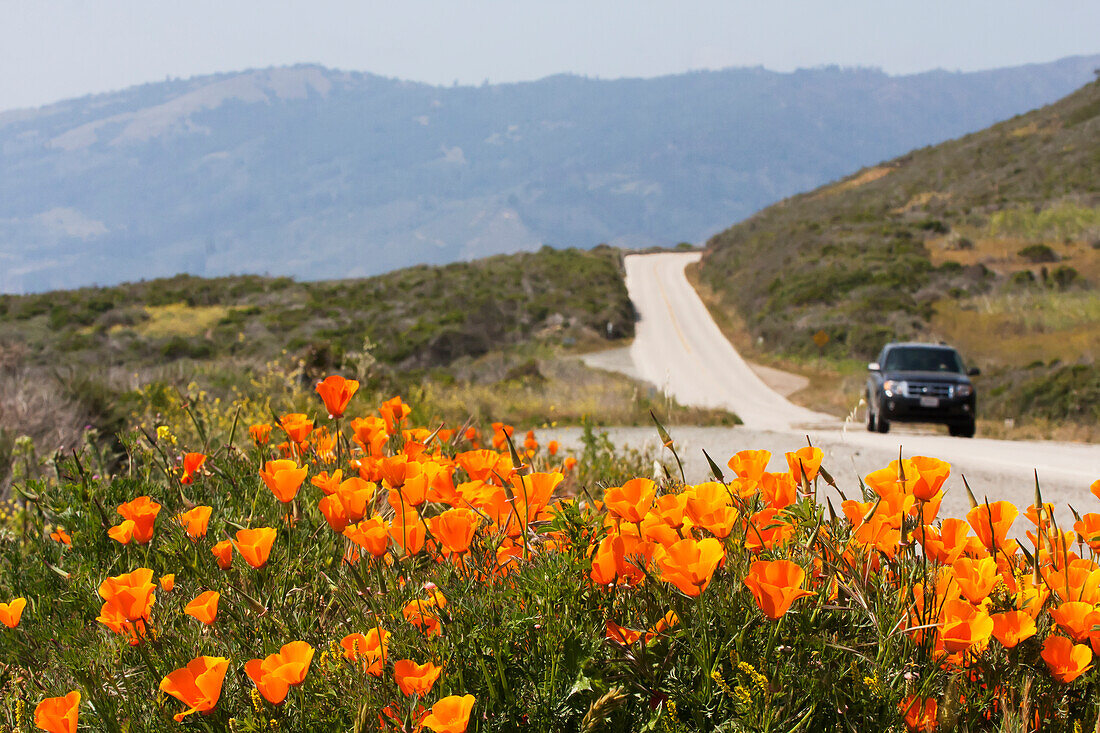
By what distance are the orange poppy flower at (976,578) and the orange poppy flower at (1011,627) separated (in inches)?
3.1

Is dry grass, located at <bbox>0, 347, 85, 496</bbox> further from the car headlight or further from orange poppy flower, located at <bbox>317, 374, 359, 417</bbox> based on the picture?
the car headlight

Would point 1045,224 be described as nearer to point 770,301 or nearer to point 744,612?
point 770,301

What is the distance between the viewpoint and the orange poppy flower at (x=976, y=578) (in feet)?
4.11

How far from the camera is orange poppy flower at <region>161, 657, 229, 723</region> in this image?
3.50 ft

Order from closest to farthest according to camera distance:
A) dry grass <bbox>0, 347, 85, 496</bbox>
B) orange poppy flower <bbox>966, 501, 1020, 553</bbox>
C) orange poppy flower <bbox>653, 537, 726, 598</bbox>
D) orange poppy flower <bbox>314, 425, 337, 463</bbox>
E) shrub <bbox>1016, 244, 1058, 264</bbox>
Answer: orange poppy flower <bbox>653, 537, 726, 598</bbox> < orange poppy flower <bbox>966, 501, 1020, 553</bbox> < orange poppy flower <bbox>314, 425, 337, 463</bbox> < dry grass <bbox>0, 347, 85, 496</bbox> < shrub <bbox>1016, 244, 1058, 264</bbox>

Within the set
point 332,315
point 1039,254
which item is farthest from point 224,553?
point 332,315

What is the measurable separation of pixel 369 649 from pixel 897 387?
44.4 ft

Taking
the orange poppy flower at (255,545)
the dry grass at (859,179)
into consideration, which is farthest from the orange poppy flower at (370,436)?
the dry grass at (859,179)

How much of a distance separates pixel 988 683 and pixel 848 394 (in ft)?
77.6

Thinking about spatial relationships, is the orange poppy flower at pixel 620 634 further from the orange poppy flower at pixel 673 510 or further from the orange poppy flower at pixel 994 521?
the orange poppy flower at pixel 994 521

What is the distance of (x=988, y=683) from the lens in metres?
1.21

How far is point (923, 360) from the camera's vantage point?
13.6 metres

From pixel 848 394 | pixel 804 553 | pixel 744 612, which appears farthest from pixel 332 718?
pixel 848 394

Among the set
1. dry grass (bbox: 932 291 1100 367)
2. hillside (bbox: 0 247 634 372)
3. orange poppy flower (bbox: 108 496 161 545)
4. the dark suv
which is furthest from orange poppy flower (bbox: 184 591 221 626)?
dry grass (bbox: 932 291 1100 367)
